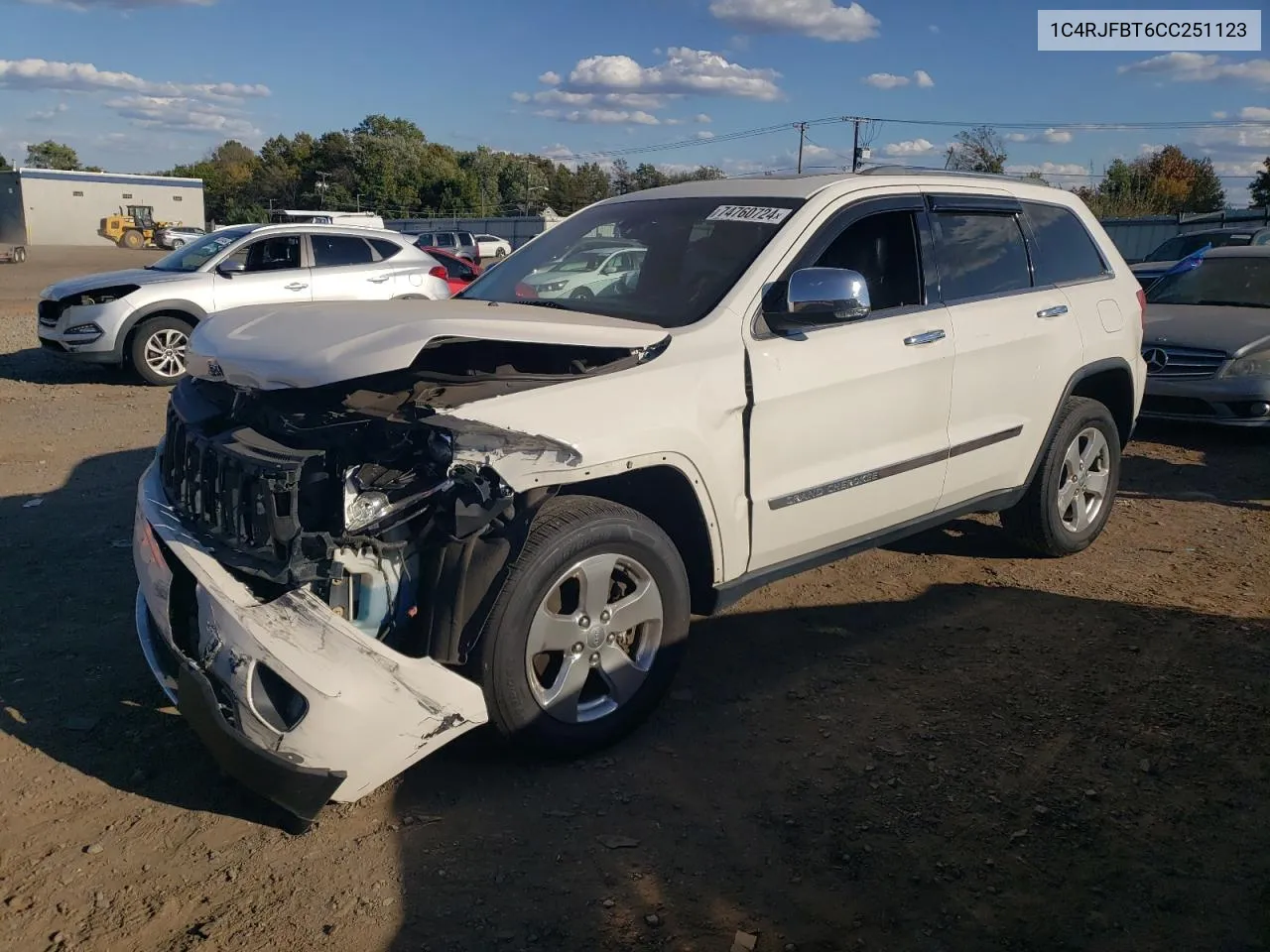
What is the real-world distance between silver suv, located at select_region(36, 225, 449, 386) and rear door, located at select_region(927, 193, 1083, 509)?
5.98 m

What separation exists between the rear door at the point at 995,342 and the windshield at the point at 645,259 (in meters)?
0.98

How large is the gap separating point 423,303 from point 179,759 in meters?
1.81

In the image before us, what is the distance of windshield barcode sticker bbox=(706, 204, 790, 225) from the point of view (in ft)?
13.4

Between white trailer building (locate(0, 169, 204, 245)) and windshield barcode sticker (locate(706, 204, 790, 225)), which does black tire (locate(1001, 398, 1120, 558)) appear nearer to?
windshield barcode sticker (locate(706, 204, 790, 225))

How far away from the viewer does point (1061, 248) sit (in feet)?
17.4

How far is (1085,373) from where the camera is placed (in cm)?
521

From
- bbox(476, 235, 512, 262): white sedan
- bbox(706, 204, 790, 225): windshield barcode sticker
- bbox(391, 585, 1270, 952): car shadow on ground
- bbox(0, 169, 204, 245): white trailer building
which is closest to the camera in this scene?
bbox(391, 585, 1270, 952): car shadow on ground

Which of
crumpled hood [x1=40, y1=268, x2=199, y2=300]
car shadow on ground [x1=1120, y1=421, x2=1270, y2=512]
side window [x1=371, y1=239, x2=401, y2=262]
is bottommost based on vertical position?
car shadow on ground [x1=1120, y1=421, x2=1270, y2=512]

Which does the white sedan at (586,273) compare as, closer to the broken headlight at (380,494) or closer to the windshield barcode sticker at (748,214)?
the windshield barcode sticker at (748,214)

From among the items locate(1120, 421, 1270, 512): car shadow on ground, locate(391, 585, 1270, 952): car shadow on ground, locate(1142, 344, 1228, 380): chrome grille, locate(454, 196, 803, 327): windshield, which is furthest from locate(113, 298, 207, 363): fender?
locate(1142, 344, 1228, 380): chrome grille

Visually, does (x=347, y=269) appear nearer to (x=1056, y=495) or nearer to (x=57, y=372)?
(x=57, y=372)

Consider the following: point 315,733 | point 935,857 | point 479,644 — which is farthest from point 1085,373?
point 315,733

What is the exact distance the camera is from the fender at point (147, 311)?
10.5 meters

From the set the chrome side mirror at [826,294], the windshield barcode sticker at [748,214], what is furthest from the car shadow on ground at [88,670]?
the windshield barcode sticker at [748,214]
